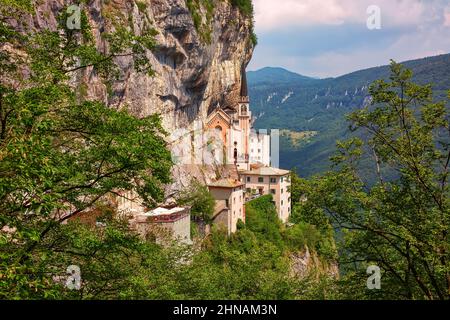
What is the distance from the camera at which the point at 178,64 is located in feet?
174

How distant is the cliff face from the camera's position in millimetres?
36553

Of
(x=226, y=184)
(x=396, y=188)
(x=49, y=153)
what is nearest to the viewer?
(x=49, y=153)

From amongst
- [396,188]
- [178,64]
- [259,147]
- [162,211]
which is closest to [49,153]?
[396,188]

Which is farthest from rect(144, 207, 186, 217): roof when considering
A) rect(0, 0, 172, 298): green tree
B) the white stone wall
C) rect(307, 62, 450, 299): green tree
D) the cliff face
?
the white stone wall

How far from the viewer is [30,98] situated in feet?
36.0

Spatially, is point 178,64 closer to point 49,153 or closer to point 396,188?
point 396,188

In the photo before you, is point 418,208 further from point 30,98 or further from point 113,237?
point 30,98

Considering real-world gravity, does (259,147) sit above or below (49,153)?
above

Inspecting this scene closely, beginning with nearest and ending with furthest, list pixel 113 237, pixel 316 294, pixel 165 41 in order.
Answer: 1. pixel 113 237
2. pixel 316 294
3. pixel 165 41

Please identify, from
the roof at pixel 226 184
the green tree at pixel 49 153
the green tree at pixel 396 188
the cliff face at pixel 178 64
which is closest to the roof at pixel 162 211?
the cliff face at pixel 178 64

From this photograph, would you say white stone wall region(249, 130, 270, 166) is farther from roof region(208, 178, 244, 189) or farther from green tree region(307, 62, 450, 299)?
green tree region(307, 62, 450, 299)

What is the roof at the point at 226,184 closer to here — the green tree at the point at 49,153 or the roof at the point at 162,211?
the roof at the point at 162,211
